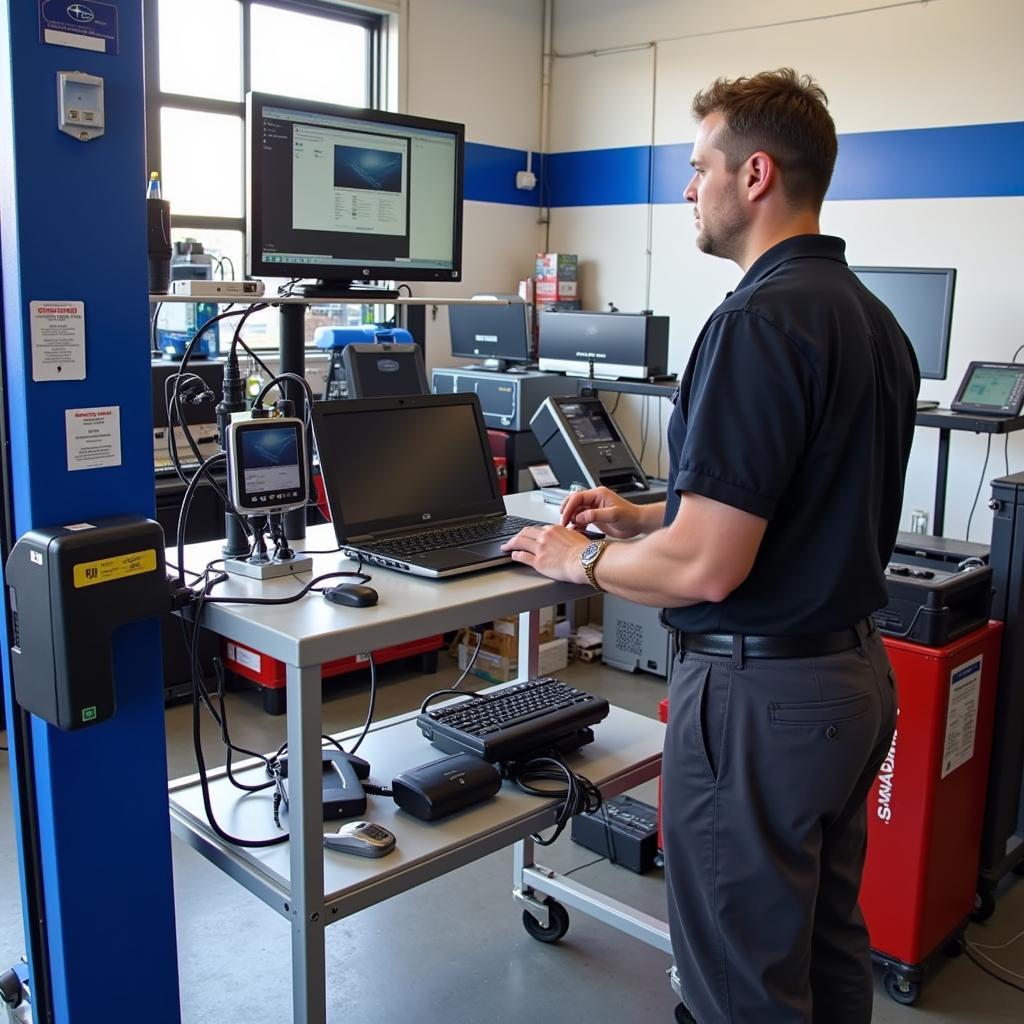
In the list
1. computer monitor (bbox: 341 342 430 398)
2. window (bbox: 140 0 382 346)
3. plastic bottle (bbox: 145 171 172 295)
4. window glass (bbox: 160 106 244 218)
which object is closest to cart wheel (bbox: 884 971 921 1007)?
computer monitor (bbox: 341 342 430 398)

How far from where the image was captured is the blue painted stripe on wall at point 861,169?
450 centimetres

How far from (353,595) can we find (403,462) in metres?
0.42

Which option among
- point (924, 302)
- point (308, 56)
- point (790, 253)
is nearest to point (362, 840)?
point (790, 253)

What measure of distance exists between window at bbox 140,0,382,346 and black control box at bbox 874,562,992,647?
305 centimetres

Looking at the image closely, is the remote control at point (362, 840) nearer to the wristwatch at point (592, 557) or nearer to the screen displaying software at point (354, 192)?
the wristwatch at point (592, 557)

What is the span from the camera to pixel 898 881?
241 centimetres

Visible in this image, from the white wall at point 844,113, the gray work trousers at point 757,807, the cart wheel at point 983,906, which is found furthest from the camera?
the white wall at point 844,113

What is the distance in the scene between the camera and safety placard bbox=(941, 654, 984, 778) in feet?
7.84

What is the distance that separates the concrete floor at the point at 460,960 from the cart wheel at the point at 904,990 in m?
0.02

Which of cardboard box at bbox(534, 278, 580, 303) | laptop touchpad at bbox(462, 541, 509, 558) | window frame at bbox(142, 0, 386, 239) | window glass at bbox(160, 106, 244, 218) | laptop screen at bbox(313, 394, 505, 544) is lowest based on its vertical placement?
laptop touchpad at bbox(462, 541, 509, 558)

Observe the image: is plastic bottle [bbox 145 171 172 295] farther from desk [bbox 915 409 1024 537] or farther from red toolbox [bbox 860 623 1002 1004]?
desk [bbox 915 409 1024 537]

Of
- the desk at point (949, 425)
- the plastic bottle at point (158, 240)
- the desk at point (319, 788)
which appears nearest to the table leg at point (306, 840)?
the desk at point (319, 788)

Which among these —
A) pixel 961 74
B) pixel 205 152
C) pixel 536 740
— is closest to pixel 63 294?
pixel 536 740

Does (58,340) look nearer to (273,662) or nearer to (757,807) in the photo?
(757,807)
